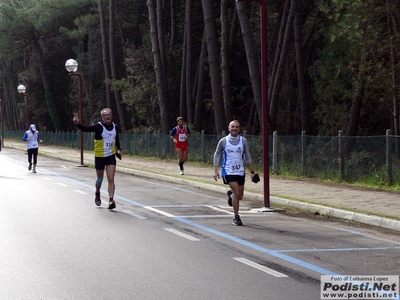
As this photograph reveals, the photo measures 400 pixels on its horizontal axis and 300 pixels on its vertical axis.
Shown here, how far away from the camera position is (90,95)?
6281 centimetres

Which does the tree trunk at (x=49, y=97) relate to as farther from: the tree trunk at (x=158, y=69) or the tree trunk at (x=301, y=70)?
the tree trunk at (x=301, y=70)

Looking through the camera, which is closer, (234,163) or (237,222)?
(237,222)

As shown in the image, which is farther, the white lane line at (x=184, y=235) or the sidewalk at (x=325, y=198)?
the sidewalk at (x=325, y=198)

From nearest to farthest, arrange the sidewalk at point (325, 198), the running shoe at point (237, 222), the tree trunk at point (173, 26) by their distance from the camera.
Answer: the running shoe at point (237, 222) → the sidewalk at point (325, 198) → the tree trunk at point (173, 26)

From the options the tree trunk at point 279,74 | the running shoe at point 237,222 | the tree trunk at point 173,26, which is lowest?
the running shoe at point 237,222

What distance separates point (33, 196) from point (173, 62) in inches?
1157

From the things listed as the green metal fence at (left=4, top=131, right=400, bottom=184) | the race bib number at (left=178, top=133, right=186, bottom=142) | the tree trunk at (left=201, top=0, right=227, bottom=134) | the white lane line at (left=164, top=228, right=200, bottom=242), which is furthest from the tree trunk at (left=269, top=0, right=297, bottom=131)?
the white lane line at (left=164, top=228, right=200, bottom=242)

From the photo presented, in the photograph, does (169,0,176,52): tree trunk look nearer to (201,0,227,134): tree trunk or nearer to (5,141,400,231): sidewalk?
(201,0,227,134): tree trunk

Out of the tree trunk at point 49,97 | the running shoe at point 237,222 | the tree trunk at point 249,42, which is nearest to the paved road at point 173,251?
the running shoe at point 237,222

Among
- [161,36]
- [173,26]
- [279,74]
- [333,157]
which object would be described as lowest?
[333,157]

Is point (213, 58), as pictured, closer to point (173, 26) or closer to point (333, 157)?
point (333, 157)

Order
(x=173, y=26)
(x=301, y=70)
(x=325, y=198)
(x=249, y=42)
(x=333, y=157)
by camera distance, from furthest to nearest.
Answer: (x=173, y=26) < (x=301, y=70) < (x=249, y=42) < (x=333, y=157) < (x=325, y=198)

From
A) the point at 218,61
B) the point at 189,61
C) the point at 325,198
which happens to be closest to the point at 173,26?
the point at 189,61

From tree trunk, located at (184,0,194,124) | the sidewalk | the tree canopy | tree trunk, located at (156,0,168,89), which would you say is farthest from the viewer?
tree trunk, located at (156,0,168,89)
